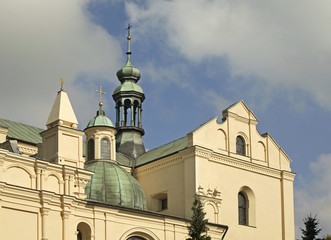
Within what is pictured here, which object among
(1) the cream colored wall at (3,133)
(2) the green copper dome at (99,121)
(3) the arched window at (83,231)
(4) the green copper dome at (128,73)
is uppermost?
(4) the green copper dome at (128,73)

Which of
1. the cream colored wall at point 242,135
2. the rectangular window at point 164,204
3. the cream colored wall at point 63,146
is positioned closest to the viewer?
the cream colored wall at point 63,146

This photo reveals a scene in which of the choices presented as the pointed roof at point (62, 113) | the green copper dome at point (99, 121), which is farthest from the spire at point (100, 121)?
the pointed roof at point (62, 113)

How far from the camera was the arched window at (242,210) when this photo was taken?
51.3m

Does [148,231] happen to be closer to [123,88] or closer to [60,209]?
[60,209]

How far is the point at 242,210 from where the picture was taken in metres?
51.5

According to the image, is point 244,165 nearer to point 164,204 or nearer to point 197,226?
point 164,204

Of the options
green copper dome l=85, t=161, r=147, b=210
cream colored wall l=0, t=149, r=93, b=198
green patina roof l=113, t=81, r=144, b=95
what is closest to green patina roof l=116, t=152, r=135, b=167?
green patina roof l=113, t=81, r=144, b=95

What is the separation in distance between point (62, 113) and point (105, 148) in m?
7.35

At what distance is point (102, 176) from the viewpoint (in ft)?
151

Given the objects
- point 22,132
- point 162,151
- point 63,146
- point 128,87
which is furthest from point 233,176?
point 63,146

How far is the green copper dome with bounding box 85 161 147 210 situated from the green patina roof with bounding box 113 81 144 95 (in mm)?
11869

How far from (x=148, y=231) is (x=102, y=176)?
4.48 meters

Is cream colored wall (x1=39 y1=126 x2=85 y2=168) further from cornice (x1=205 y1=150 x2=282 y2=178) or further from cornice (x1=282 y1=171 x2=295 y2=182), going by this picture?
cornice (x1=282 y1=171 x2=295 y2=182)

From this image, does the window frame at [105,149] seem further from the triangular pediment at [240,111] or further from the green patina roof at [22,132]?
the triangular pediment at [240,111]
